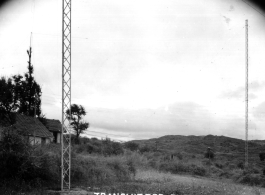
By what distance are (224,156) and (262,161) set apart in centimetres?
918

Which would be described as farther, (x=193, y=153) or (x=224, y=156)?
(x=193, y=153)

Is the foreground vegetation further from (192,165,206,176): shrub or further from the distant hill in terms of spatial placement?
the distant hill

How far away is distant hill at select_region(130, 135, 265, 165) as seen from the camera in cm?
5000

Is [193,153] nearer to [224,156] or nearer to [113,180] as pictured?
[224,156]

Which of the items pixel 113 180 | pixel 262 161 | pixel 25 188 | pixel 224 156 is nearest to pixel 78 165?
pixel 113 180

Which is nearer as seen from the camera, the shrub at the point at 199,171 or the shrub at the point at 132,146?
the shrub at the point at 199,171

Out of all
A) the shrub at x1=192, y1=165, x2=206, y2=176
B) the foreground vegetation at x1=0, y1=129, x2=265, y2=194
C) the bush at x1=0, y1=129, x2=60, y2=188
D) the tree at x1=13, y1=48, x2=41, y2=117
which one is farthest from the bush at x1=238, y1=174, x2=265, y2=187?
the tree at x1=13, y1=48, x2=41, y2=117

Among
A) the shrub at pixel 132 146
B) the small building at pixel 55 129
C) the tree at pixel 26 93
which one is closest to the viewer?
Answer: the tree at pixel 26 93

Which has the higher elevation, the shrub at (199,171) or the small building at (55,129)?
the small building at (55,129)

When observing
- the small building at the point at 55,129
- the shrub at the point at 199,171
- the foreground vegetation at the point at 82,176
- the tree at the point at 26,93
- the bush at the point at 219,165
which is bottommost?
the shrub at the point at 199,171

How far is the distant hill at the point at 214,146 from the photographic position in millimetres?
50000

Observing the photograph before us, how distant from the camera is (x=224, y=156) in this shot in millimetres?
52031

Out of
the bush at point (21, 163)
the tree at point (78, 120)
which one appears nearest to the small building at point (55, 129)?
the tree at point (78, 120)

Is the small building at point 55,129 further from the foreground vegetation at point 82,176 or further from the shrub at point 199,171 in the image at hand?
the foreground vegetation at point 82,176
